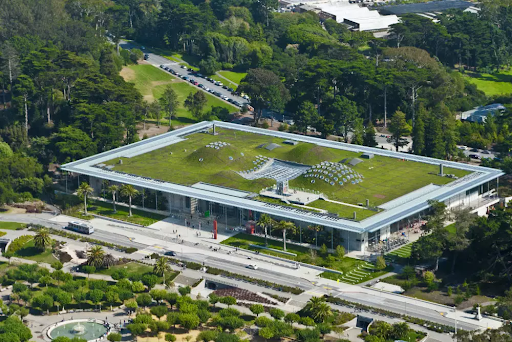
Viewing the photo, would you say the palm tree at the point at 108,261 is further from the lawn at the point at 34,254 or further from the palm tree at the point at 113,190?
the palm tree at the point at 113,190

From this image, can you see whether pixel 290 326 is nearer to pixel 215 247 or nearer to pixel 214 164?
pixel 215 247

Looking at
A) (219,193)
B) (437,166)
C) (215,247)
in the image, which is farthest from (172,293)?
(437,166)

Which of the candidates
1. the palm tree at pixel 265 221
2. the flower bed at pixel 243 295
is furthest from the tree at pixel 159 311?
the palm tree at pixel 265 221

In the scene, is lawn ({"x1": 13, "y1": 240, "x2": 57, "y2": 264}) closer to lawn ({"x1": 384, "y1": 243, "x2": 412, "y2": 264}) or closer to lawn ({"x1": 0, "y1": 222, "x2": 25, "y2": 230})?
lawn ({"x1": 0, "y1": 222, "x2": 25, "y2": 230})

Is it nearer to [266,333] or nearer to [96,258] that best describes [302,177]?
[96,258]

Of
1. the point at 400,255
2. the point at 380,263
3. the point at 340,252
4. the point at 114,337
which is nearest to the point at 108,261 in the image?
the point at 114,337

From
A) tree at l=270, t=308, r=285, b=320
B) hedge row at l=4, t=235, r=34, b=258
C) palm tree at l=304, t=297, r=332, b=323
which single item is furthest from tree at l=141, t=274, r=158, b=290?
hedge row at l=4, t=235, r=34, b=258
